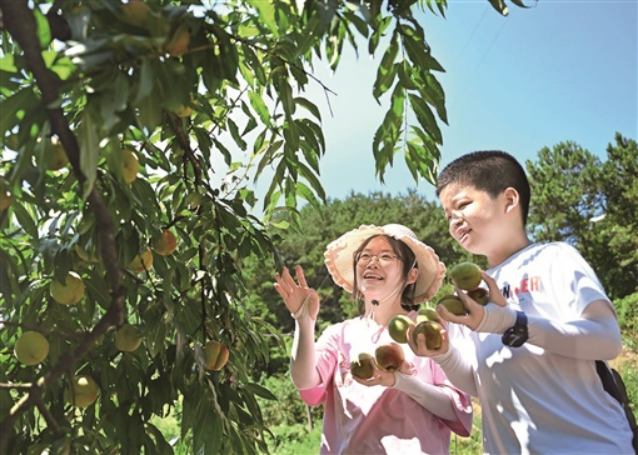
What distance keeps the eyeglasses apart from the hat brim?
0.06 meters

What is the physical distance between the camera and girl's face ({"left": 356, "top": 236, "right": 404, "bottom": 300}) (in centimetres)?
175

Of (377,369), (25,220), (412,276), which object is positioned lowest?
(377,369)

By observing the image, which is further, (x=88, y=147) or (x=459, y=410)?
(x=459, y=410)

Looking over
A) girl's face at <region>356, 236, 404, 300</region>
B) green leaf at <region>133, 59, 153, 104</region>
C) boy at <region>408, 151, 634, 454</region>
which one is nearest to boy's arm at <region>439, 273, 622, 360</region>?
boy at <region>408, 151, 634, 454</region>

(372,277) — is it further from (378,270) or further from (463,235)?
(463,235)

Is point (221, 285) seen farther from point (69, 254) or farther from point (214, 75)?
point (214, 75)

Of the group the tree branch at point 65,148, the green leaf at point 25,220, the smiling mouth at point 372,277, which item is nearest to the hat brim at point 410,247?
the smiling mouth at point 372,277

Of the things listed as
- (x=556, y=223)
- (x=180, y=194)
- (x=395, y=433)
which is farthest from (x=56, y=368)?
(x=556, y=223)

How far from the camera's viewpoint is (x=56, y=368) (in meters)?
0.92

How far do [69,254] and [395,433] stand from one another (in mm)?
871

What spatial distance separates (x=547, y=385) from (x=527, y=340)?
4.9 inches

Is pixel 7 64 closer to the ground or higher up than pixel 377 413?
higher up

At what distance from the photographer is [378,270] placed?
5.76 feet

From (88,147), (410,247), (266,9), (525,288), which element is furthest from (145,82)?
(410,247)
